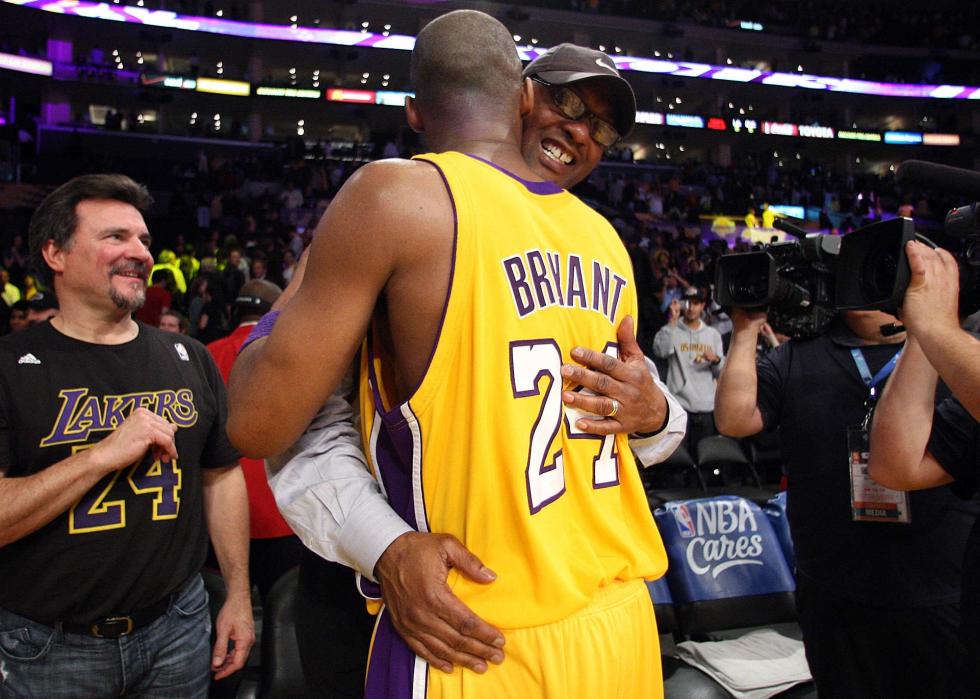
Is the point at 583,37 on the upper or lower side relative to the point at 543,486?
upper

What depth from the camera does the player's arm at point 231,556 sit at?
7.20ft

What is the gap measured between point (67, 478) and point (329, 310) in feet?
3.42

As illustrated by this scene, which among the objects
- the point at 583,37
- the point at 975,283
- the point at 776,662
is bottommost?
the point at 776,662

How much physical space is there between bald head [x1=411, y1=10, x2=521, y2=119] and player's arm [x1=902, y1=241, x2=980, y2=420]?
3.14ft

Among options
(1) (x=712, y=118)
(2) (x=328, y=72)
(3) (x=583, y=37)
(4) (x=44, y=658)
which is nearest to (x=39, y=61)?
(2) (x=328, y=72)

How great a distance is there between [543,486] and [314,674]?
53cm

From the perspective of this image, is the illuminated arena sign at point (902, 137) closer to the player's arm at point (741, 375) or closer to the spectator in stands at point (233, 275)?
the spectator in stands at point (233, 275)

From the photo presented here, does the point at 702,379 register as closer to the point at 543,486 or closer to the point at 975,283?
the point at 975,283

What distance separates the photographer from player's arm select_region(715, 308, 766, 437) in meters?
2.50

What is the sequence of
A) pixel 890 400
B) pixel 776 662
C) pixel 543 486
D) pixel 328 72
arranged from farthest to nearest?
1. pixel 328 72
2. pixel 776 662
3. pixel 890 400
4. pixel 543 486

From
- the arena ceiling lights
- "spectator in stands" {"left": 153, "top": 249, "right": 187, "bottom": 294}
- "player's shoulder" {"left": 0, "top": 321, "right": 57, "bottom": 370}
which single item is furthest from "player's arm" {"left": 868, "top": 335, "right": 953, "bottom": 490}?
the arena ceiling lights

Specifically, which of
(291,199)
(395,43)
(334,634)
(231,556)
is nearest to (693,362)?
(231,556)

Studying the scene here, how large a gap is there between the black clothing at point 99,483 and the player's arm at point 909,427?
5.88 feet

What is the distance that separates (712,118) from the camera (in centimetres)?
2756
